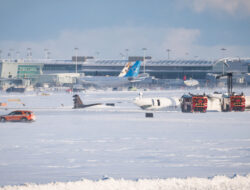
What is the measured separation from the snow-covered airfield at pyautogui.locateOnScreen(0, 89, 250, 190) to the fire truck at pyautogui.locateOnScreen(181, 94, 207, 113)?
19930mm

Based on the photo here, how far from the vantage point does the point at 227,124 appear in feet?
165

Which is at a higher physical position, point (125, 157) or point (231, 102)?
point (231, 102)

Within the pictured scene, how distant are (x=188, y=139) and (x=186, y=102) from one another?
30647mm

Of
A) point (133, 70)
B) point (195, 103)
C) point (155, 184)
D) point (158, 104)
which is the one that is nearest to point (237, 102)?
point (195, 103)

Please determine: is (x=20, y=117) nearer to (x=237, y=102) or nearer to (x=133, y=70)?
(x=237, y=102)

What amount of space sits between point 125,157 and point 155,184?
25.9ft

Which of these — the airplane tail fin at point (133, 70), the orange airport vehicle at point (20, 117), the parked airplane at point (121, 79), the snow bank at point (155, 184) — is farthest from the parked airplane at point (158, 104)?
the airplane tail fin at point (133, 70)

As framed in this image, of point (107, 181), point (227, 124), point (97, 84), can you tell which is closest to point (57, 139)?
point (107, 181)

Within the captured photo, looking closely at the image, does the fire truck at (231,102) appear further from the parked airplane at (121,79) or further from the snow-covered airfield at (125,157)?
the parked airplane at (121,79)

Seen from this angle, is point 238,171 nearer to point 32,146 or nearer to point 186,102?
point 32,146

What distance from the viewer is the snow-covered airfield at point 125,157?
68.6 ft

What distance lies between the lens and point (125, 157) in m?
28.3

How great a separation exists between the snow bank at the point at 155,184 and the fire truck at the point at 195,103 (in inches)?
1806

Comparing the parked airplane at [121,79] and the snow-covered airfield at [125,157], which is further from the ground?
the parked airplane at [121,79]
